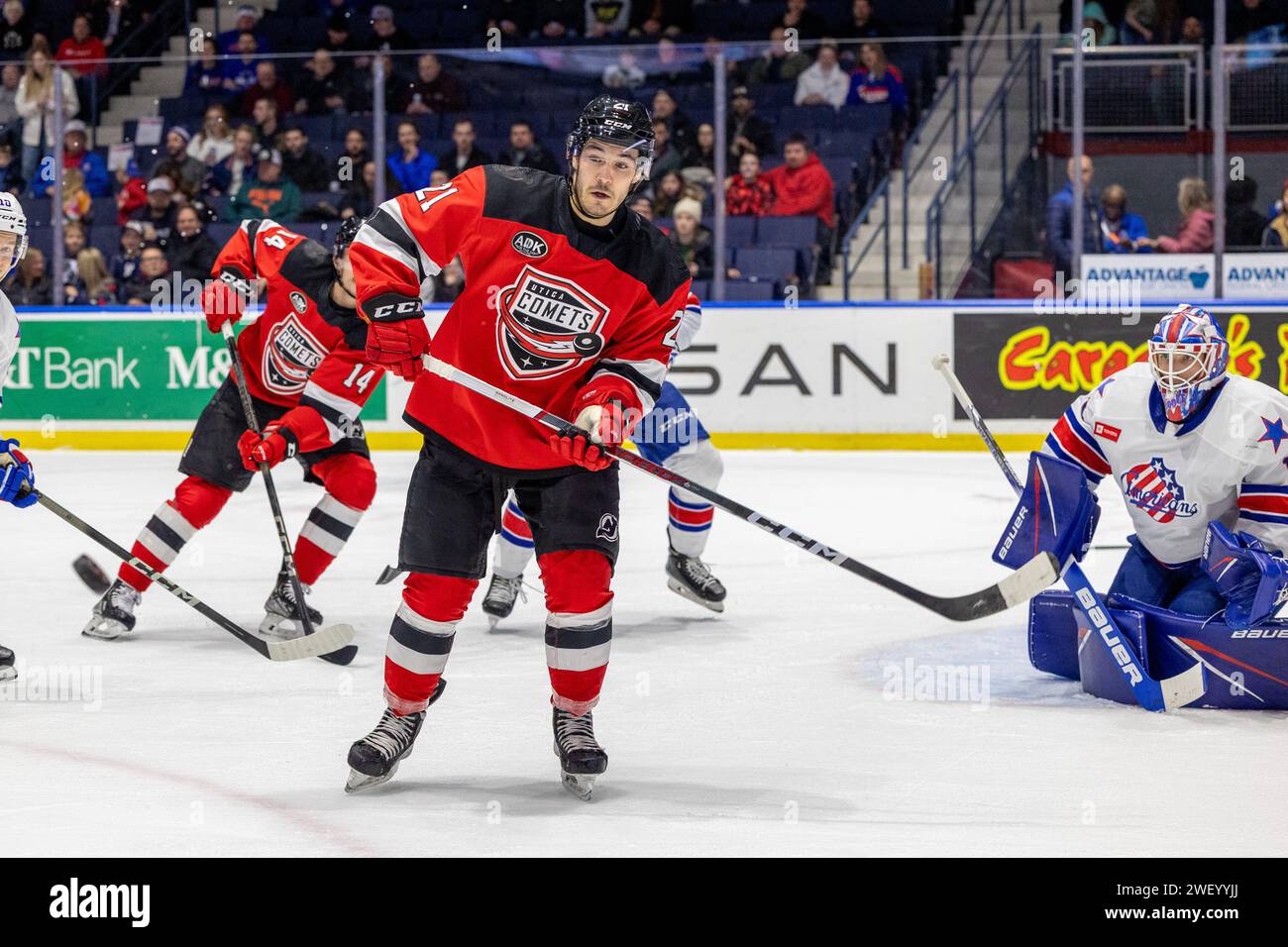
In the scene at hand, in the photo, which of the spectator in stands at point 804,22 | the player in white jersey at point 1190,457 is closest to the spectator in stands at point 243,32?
the spectator in stands at point 804,22

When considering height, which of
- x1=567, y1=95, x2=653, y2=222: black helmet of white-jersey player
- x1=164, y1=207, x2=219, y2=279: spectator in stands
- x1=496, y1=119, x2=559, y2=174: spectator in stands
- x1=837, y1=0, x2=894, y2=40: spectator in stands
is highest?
x1=837, y1=0, x2=894, y2=40: spectator in stands

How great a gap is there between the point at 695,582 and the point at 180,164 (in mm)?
5137

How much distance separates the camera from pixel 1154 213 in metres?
8.33

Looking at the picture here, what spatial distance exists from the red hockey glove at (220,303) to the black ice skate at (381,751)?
1.85 m

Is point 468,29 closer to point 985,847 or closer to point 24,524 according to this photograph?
point 24,524

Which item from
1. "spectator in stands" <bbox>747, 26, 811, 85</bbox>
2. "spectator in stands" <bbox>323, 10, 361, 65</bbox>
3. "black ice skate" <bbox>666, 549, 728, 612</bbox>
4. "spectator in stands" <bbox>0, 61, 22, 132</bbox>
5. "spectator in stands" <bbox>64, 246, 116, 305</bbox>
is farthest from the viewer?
"spectator in stands" <bbox>323, 10, 361, 65</bbox>

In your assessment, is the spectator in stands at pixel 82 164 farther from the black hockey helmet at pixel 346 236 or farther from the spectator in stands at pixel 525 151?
the black hockey helmet at pixel 346 236

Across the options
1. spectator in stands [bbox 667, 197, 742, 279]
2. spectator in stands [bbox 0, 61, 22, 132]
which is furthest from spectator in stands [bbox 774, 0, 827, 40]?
spectator in stands [bbox 0, 61, 22, 132]

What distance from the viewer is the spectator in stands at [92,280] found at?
906cm

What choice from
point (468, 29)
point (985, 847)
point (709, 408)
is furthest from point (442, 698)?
point (468, 29)

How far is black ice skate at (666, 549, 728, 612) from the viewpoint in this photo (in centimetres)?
486

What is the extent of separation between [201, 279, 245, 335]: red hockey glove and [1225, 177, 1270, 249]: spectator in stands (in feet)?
17.1

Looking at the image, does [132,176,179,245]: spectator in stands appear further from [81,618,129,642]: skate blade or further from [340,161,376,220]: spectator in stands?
[81,618,129,642]: skate blade

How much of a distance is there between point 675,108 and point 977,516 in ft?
9.73
